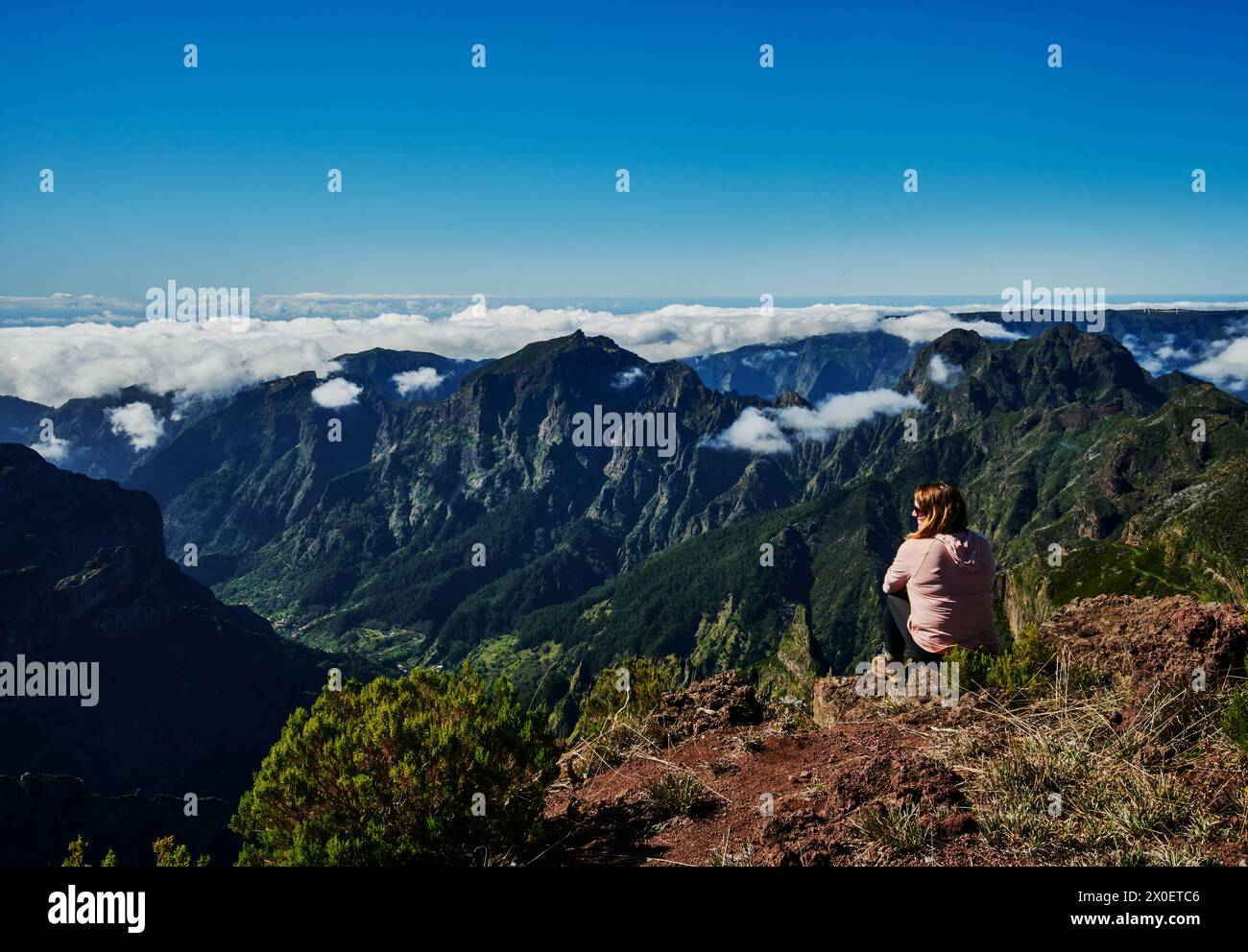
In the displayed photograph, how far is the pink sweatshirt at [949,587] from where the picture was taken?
9289mm

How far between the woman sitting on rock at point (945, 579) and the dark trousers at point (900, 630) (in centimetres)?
10

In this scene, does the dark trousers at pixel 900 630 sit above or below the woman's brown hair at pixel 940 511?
below

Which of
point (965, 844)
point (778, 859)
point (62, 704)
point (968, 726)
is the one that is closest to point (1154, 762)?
point (968, 726)

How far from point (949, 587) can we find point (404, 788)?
690 cm

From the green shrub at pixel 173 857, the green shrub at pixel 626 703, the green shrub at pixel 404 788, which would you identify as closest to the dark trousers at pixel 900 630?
the green shrub at pixel 626 703

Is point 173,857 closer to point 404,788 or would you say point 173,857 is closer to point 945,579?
point 404,788

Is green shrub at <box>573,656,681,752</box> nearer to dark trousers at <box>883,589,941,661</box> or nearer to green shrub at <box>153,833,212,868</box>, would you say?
dark trousers at <box>883,589,941,661</box>

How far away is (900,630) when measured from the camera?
10.4 meters

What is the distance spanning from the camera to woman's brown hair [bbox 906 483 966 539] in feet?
31.6

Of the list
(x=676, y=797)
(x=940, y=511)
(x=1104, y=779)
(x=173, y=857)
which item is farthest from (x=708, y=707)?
(x=173, y=857)

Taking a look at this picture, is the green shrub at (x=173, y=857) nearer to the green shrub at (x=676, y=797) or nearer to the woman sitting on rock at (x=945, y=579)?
the green shrub at (x=676, y=797)

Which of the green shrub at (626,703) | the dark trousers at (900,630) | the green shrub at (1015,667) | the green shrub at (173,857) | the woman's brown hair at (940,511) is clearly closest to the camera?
the green shrub at (173,857)

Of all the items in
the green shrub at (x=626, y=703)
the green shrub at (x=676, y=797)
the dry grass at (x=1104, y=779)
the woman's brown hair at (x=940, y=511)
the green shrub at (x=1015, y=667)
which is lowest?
the green shrub at (x=626, y=703)
